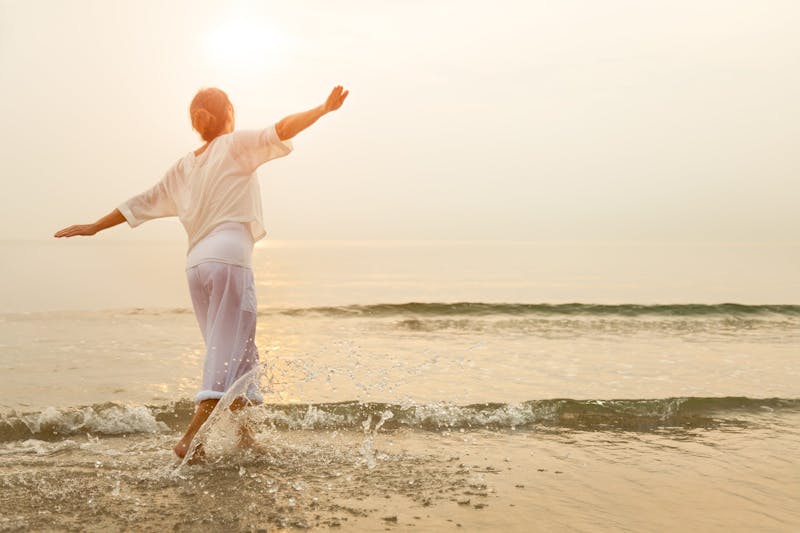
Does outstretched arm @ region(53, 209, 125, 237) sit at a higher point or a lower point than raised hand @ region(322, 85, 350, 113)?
lower

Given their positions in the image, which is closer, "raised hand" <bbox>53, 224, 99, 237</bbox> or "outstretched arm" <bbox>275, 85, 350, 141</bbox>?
"outstretched arm" <bbox>275, 85, 350, 141</bbox>

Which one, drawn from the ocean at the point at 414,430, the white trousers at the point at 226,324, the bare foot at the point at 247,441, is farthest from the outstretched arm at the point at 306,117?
the bare foot at the point at 247,441

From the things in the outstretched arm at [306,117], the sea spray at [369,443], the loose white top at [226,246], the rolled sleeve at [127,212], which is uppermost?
the outstretched arm at [306,117]

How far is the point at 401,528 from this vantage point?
12.3ft

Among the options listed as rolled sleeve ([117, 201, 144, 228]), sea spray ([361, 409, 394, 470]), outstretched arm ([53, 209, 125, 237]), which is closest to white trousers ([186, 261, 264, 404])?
rolled sleeve ([117, 201, 144, 228])

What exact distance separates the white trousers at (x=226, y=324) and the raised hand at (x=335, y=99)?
46.2 inches

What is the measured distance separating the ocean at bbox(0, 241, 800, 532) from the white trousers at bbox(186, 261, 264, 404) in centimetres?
28

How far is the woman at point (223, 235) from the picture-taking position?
4.71 m

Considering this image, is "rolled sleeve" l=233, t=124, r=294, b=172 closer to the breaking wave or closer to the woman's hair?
the woman's hair

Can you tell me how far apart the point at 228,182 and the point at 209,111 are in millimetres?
519

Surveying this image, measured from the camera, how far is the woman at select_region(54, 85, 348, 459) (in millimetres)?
4707

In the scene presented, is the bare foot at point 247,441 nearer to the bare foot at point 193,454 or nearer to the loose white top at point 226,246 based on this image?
the bare foot at point 193,454

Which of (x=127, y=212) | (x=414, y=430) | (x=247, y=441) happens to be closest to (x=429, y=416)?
(x=414, y=430)

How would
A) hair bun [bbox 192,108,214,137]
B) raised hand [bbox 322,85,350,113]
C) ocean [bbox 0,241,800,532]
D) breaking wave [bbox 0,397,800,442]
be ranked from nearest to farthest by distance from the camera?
1. ocean [bbox 0,241,800,532]
2. raised hand [bbox 322,85,350,113]
3. hair bun [bbox 192,108,214,137]
4. breaking wave [bbox 0,397,800,442]
